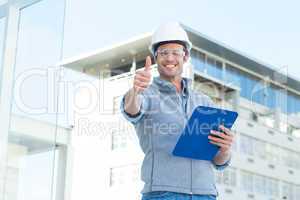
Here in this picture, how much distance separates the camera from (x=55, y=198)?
160cm

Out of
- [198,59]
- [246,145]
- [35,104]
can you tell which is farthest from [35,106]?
[246,145]

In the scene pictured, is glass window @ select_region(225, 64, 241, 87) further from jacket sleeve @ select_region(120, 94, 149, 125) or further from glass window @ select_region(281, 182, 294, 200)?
jacket sleeve @ select_region(120, 94, 149, 125)

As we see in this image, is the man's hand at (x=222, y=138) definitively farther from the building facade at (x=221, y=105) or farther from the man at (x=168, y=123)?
the building facade at (x=221, y=105)

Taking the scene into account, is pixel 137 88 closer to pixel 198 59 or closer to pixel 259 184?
pixel 198 59

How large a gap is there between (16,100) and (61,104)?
0.41ft

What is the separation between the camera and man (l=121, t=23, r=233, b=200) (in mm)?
1144

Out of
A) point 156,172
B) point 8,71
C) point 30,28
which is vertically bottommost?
point 156,172

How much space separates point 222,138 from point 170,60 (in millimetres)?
172

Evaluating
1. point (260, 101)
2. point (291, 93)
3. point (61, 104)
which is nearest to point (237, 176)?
point (260, 101)

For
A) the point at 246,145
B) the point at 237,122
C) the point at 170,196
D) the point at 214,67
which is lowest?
the point at 170,196

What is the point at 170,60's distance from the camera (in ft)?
3.93

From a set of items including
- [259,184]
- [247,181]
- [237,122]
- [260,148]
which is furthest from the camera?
[260,148]

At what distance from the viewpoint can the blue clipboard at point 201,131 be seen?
113cm

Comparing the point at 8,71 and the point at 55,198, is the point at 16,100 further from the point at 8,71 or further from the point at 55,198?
the point at 55,198
